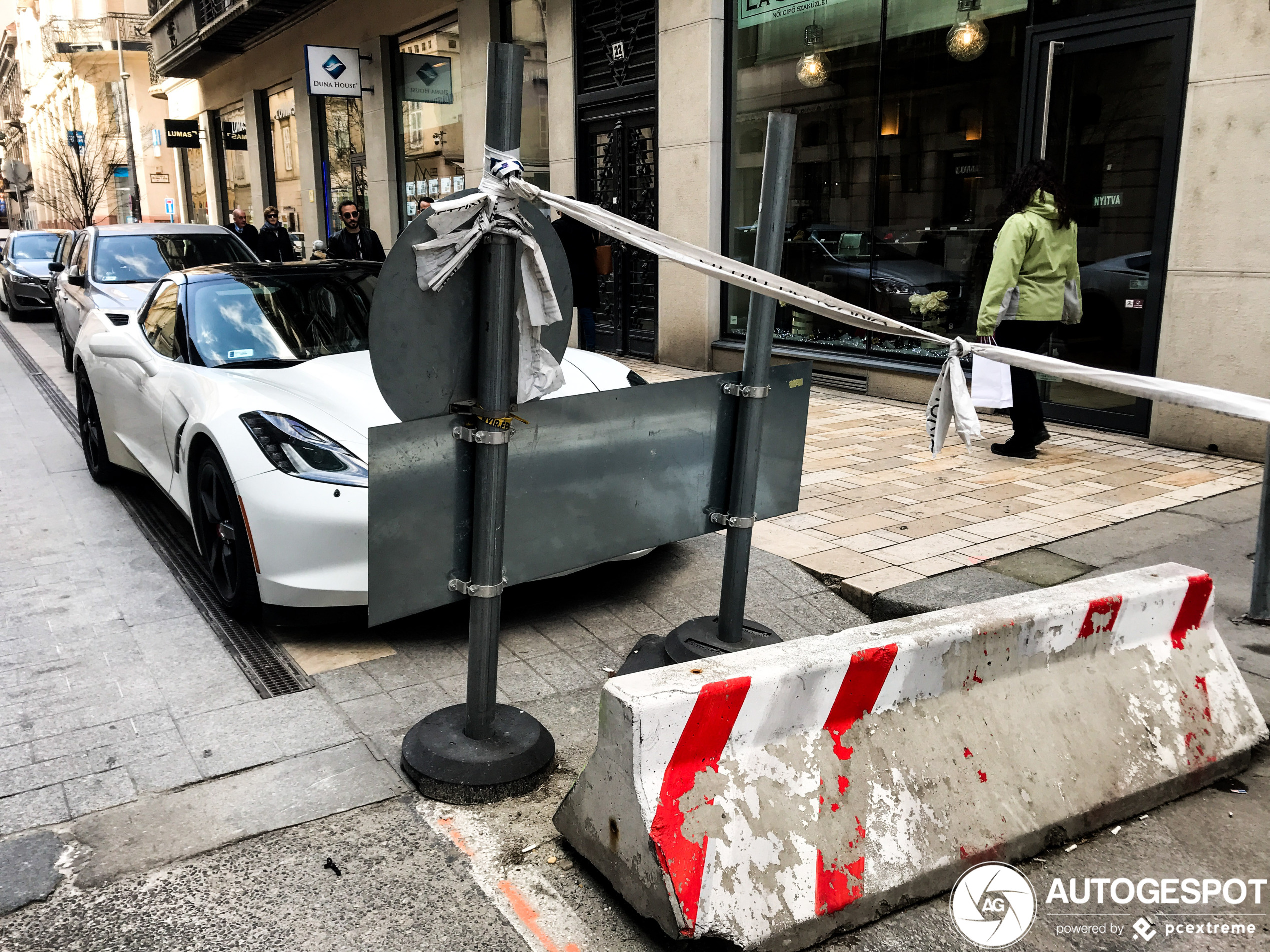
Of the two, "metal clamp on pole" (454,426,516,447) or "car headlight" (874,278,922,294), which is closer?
"metal clamp on pole" (454,426,516,447)

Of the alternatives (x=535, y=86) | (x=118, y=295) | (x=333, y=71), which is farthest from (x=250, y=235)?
(x=118, y=295)

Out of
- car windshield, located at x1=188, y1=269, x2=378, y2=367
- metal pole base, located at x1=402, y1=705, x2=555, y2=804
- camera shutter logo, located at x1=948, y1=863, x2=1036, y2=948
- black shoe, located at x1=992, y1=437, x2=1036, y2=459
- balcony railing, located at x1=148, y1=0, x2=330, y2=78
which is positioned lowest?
camera shutter logo, located at x1=948, y1=863, x2=1036, y2=948

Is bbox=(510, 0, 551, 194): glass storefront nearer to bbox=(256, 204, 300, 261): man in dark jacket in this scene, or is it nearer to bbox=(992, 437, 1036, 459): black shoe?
bbox=(256, 204, 300, 261): man in dark jacket

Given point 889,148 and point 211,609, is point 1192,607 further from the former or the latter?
point 889,148

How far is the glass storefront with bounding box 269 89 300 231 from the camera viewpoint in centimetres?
2244

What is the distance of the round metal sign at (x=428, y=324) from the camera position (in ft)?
8.94

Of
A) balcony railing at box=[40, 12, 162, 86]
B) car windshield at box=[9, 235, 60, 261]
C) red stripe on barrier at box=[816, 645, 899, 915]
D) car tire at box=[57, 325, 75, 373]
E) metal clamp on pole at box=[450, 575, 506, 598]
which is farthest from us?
balcony railing at box=[40, 12, 162, 86]

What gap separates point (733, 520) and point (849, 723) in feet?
3.61

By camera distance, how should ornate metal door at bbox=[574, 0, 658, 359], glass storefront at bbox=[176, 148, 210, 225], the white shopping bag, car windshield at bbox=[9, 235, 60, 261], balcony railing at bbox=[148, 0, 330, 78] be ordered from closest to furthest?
1. the white shopping bag
2. ornate metal door at bbox=[574, 0, 658, 359]
3. balcony railing at bbox=[148, 0, 330, 78]
4. car windshield at bbox=[9, 235, 60, 261]
5. glass storefront at bbox=[176, 148, 210, 225]

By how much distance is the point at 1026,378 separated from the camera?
7141 millimetres

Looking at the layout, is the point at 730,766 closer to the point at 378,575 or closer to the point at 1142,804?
the point at 378,575

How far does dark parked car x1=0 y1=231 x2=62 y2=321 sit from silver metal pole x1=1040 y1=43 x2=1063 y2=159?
17.3 meters

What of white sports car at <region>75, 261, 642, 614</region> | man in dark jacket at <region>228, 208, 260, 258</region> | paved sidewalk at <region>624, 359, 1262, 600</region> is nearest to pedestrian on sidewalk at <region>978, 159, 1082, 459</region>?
paved sidewalk at <region>624, 359, 1262, 600</region>

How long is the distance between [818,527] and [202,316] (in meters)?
3.52
